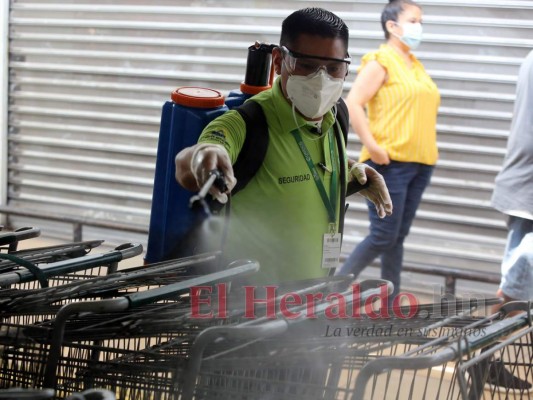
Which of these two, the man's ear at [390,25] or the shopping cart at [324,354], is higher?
the man's ear at [390,25]

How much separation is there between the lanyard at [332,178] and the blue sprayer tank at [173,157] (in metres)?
0.48

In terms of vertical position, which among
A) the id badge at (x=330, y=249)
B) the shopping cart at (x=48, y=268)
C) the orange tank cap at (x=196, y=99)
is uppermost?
the orange tank cap at (x=196, y=99)

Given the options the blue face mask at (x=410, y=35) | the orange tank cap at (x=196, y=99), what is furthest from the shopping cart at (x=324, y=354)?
the blue face mask at (x=410, y=35)

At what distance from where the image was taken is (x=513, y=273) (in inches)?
190

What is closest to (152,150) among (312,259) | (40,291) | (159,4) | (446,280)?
(159,4)

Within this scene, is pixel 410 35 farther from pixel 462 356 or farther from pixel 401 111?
pixel 462 356

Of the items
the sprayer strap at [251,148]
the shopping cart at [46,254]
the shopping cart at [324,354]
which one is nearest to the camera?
the shopping cart at [324,354]

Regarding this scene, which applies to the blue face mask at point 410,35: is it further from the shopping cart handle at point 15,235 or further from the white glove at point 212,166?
the white glove at point 212,166

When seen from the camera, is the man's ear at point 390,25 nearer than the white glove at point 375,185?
No

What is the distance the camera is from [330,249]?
3127mm

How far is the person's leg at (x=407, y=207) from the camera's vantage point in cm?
566

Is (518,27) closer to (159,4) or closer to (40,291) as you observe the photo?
(159,4)

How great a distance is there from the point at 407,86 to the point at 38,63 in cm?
418

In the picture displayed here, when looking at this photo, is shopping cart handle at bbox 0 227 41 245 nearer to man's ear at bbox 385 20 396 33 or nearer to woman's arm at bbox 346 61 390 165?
woman's arm at bbox 346 61 390 165
